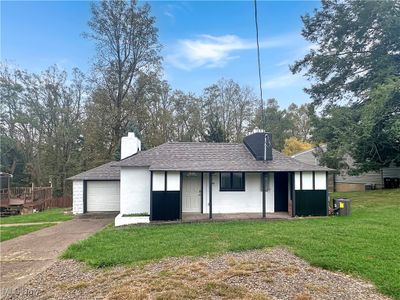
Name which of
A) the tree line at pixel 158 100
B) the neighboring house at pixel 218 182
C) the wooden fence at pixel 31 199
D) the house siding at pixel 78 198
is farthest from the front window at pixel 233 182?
the wooden fence at pixel 31 199

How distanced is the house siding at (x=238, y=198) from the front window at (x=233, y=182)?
0.19 m

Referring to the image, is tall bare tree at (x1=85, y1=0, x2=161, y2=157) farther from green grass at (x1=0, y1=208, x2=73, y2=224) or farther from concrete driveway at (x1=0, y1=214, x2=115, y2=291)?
concrete driveway at (x1=0, y1=214, x2=115, y2=291)

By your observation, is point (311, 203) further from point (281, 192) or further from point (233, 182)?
point (233, 182)

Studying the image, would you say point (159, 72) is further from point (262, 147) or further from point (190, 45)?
point (262, 147)

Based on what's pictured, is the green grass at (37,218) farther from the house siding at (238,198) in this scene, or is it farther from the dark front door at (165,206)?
the house siding at (238,198)

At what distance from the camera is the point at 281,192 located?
14.1 m

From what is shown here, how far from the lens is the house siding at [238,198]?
536 inches

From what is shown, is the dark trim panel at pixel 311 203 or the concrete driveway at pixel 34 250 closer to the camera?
the concrete driveway at pixel 34 250

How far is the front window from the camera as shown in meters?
13.7

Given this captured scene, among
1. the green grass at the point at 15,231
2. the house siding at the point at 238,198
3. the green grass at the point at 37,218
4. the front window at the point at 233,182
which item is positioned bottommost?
the green grass at the point at 37,218

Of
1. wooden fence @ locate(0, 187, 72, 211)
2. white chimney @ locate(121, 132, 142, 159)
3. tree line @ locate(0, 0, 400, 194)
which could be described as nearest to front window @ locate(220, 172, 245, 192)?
white chimney @ locate(121, 132, 142, 159)

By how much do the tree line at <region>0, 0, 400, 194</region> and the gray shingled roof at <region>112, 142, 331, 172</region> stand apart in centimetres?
502

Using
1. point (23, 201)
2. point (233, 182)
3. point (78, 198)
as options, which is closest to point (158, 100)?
point (78, 198)

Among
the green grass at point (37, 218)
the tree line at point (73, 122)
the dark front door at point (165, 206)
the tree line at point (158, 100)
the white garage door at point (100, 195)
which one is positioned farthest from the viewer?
the tree line at point (73, 122)
